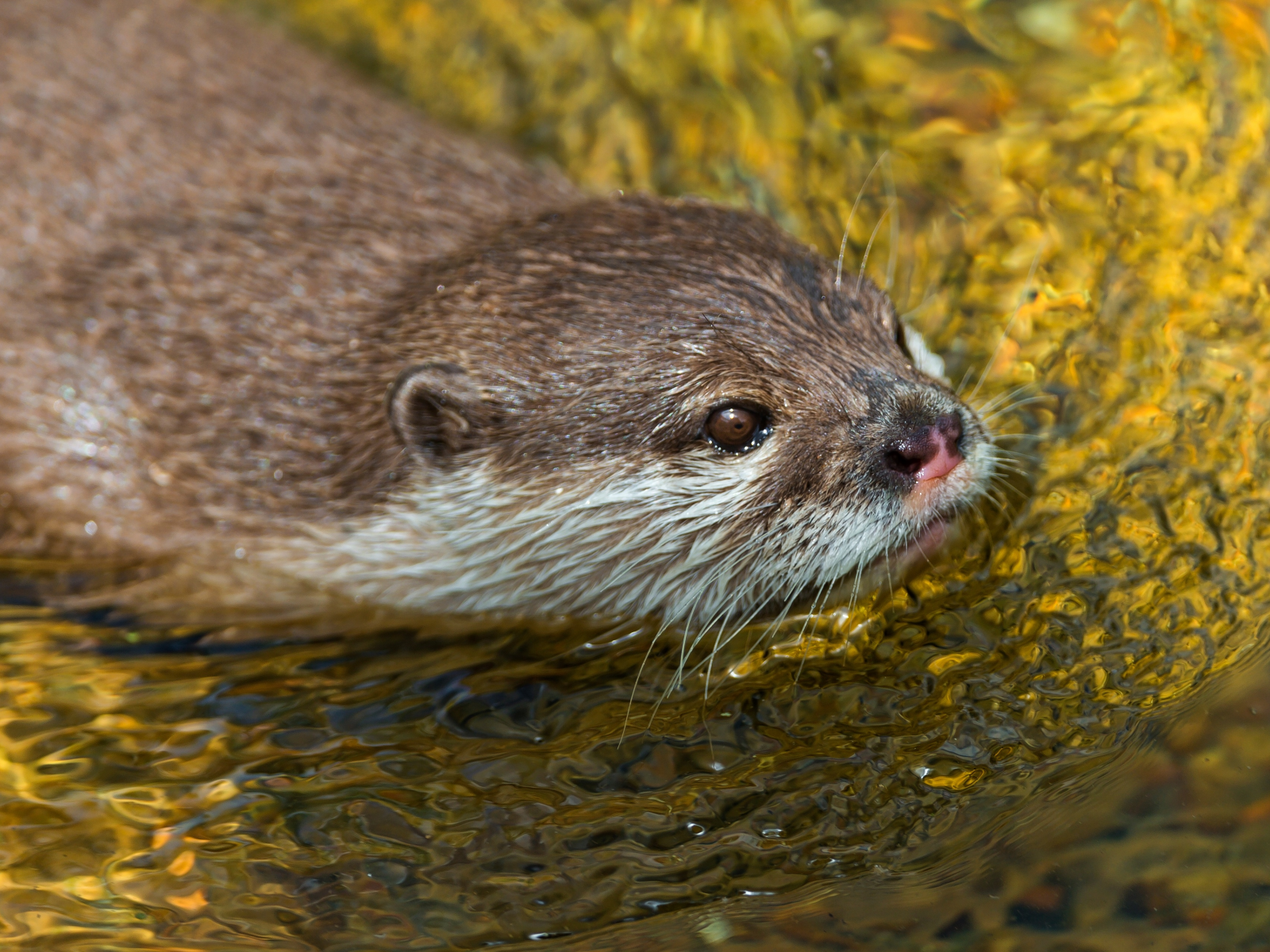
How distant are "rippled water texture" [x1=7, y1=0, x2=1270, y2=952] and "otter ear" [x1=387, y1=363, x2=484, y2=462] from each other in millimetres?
519

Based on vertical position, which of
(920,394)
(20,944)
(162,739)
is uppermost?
(920,394)

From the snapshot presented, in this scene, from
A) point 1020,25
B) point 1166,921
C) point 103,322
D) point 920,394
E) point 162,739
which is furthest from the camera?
point 1020,25

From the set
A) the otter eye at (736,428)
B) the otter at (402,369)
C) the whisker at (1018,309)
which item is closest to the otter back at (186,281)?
the otter at (402,369)

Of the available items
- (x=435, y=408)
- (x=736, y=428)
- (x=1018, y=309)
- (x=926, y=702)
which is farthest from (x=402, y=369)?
(x=1018, y=309)

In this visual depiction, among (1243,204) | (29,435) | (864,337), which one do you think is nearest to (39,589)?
(29,435)

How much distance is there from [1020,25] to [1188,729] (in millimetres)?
2179

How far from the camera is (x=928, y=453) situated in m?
2.68

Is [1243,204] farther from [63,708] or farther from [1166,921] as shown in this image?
[63,708]

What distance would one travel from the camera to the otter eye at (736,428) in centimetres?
277

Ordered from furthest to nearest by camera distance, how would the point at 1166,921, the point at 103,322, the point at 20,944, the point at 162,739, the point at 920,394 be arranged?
the point at 103,322
the point at 162,739
the point at 920,394
the point at 20,944
the point at 1166,921

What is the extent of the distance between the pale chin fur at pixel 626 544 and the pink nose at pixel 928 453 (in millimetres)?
40

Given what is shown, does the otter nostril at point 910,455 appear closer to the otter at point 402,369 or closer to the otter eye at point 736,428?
the otter at point 402,369

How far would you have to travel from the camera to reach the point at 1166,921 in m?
2.39

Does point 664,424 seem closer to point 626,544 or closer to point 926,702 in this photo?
point 626,544
